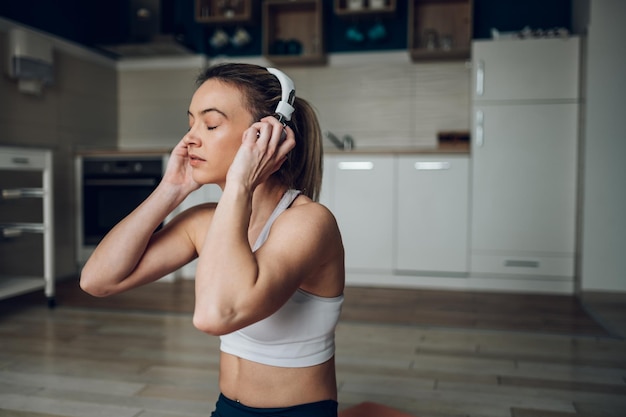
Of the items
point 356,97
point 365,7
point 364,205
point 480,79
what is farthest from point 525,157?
point 365,7

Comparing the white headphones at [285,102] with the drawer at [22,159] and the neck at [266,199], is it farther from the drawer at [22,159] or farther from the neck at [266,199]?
the drawer at [22,159]

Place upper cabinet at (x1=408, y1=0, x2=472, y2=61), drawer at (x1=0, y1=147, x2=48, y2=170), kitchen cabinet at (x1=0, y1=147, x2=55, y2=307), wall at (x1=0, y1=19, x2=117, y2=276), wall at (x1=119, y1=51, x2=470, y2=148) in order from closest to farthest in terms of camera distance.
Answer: drawer at (x1=0, y1=147, x2=48, y2=170), kitchen cabinet at (x1=0, y1=147, x2=55, y2=307), wall at (x1=0, y1=19, x2=117, y2=276), upper cabinet at (x1=408, y1=0, x2=472, y2=61), wall at (x1=119, y1=51, x2=470, y2=148)

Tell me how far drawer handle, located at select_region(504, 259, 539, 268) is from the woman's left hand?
3.30 metres

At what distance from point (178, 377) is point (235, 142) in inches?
59.3

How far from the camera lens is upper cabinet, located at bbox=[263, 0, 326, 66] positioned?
4523 mm

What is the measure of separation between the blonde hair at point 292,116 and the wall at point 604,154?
122 inches

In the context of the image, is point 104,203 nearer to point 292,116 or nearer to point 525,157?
point 525,157

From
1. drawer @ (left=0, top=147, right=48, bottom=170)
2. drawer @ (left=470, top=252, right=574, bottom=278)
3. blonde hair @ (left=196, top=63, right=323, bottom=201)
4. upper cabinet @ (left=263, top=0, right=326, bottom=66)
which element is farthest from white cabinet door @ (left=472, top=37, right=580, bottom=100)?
blonde hair @ (left=196, top=63, right=323, bottom=201)

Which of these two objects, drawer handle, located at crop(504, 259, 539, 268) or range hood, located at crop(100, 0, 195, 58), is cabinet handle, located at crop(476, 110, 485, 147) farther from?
range hood, located at crop(100, 0, 195, 58)

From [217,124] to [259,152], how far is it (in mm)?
133

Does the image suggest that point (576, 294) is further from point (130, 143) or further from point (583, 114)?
point (130, 143)

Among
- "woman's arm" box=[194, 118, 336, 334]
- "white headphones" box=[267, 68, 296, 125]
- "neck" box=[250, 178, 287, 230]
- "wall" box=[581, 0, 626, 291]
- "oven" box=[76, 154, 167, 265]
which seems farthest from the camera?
"oven" box=[76, 154, 167, 265]

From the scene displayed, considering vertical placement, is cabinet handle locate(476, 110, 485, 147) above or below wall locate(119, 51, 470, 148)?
below

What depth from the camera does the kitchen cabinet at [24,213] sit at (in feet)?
9.96
